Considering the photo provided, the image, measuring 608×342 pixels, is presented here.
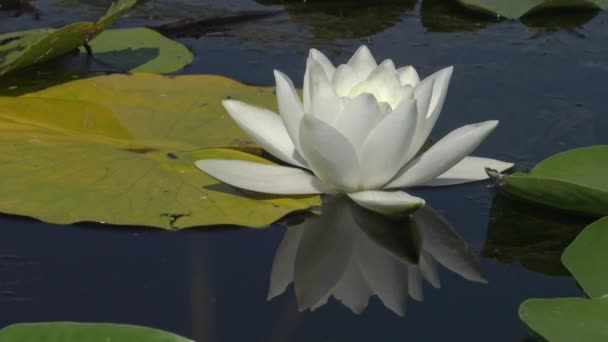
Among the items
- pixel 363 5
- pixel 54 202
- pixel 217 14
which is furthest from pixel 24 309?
pixel 363 5

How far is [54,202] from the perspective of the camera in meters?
1.63

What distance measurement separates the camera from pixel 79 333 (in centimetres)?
102

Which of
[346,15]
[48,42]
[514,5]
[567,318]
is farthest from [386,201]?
[514,5]

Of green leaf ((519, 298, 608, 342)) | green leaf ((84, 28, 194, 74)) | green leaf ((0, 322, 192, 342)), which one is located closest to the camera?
green leaf ((0, 322, 192, 342))

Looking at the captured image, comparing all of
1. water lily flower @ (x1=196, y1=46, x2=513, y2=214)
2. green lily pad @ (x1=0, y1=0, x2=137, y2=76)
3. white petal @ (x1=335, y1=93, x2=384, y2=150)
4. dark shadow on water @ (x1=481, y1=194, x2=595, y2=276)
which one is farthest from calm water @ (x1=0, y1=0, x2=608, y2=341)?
green lily pad @ (x1=0, y1=0, x2=137, y2=76)

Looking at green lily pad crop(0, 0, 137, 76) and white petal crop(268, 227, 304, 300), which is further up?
green lily pad crop(0, 0, 137, 76)

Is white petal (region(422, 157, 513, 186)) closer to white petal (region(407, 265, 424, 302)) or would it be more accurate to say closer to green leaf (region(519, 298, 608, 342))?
white petal (region(407, 265, 424, 302))

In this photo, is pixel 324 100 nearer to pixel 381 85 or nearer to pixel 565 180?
pixel 381 85

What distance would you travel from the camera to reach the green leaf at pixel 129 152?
64.0 inches

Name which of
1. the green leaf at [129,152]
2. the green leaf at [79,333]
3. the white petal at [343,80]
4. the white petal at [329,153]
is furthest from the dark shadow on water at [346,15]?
the green leaf at [79,333]

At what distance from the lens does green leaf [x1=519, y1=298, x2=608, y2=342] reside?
120 centimetres

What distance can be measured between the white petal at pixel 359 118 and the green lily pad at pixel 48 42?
731mm

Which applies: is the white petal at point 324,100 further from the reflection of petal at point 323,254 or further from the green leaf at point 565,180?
the green leaf at point 565,180

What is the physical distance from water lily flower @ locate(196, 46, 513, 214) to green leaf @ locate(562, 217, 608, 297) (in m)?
0.26
